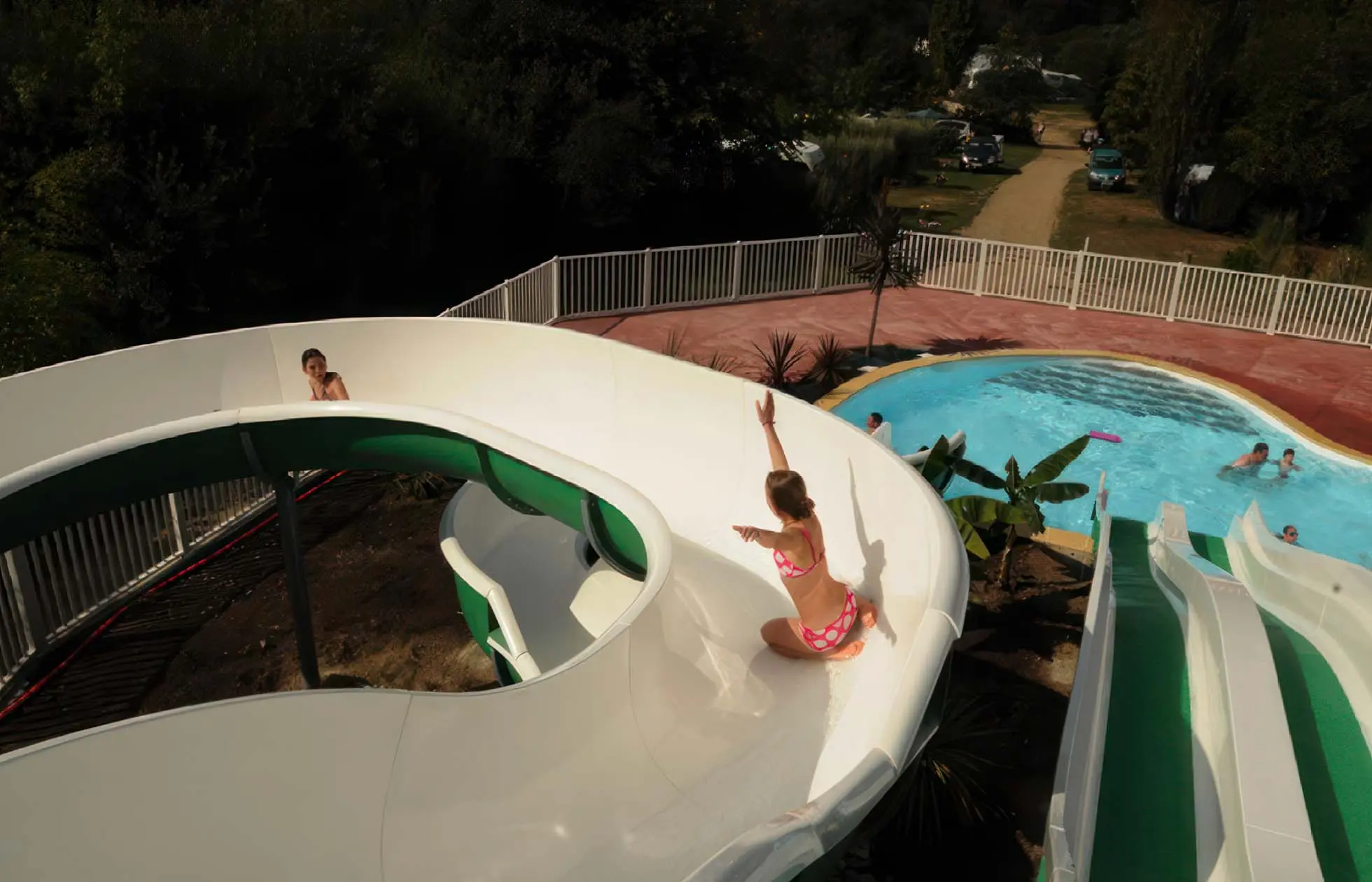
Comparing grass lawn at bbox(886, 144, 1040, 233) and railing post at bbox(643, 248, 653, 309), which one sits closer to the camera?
railing post at bbox(643, 248, 653, 309)

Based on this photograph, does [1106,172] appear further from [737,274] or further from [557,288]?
[557,288]

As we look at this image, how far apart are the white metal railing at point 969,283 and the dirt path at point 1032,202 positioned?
6.50m

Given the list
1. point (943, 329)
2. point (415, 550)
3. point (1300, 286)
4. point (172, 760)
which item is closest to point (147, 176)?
point (415, 550)

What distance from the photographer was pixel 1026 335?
56.3 feet

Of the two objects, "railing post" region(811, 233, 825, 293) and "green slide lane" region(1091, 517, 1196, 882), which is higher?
"green slide lane" region(1091, 517, 1196, 882)

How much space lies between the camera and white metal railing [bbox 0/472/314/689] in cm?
848

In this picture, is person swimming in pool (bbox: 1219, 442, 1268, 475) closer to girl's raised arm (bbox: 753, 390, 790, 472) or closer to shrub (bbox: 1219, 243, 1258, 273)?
girl's raised arm (bbox: 753, 390, 790, 472)

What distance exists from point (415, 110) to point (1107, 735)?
55.5 ft

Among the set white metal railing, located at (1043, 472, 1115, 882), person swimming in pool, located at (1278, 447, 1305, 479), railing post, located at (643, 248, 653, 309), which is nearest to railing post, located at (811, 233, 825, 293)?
railing post, located at (643, 248, 653, 309)

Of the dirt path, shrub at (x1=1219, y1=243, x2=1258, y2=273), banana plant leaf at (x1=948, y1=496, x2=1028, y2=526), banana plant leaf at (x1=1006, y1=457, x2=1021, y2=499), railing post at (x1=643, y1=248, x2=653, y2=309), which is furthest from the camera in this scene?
the dirt path

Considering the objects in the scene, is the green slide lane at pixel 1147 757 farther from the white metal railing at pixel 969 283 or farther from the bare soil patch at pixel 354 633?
the white metal railing at pixel 969 283

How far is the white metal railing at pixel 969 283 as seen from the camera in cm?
1703

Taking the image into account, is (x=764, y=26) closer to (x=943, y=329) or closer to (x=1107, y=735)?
(x=943, y=329)

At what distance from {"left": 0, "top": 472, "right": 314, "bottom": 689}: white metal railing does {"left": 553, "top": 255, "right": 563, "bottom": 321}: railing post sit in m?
5.91
